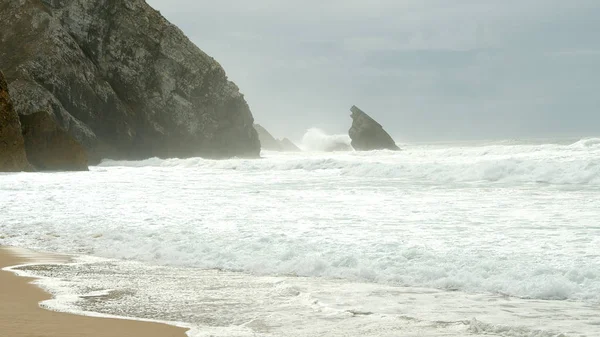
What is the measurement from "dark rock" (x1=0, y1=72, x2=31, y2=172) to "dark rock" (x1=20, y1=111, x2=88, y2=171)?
1.72 metres

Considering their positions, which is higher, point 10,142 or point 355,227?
point 10,142

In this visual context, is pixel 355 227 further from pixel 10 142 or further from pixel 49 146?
pixel 49 146

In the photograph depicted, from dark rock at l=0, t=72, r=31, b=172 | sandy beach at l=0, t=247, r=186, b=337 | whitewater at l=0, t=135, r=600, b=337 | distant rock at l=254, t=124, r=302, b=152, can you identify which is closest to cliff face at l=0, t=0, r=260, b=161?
dark rock at l=0, t=72, r=31, b=172

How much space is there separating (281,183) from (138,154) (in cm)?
3080

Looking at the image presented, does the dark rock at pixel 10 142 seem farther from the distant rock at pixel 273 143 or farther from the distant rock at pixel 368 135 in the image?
the distant rock at pixel 273 143

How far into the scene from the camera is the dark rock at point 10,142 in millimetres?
27719

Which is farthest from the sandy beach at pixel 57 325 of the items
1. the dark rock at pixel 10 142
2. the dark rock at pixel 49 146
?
the dark rock at pixel 49 146

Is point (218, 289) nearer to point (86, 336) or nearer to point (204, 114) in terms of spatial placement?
point (86, 336)

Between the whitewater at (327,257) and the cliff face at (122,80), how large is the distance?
101 feet

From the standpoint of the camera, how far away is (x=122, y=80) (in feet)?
169

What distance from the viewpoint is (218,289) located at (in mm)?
7738

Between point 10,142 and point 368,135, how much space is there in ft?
131

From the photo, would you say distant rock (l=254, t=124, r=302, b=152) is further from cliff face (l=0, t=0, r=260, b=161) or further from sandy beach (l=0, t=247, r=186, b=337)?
sandy beach (l=0, t=247, r=186, b=337)

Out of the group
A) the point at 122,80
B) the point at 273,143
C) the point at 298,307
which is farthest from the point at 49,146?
the point at 273,143
